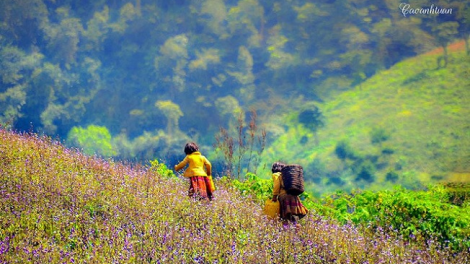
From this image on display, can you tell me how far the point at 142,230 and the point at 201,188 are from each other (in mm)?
1708

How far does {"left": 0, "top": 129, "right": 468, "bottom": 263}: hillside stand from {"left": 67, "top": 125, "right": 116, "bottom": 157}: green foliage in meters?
27.6

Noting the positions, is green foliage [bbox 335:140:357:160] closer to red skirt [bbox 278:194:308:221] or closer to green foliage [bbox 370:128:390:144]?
green foliage [bbox 370:128:390:144]

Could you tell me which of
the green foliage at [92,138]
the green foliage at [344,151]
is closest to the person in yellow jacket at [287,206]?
the green foliage at [344,151]

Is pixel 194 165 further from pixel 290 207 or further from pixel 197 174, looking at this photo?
pixel 290 207

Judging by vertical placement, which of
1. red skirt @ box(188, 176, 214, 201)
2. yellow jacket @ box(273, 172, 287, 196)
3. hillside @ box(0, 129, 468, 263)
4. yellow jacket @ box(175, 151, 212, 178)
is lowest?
hillside @ box(0, 129, 468, 263)

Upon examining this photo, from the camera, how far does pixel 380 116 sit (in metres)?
31.6

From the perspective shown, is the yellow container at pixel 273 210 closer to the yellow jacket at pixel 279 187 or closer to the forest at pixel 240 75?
the yellow jacket at pixel 279 187

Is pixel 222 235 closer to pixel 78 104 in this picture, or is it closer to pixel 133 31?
pixel 78 104

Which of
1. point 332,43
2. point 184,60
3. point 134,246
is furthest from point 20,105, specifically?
point 134,246

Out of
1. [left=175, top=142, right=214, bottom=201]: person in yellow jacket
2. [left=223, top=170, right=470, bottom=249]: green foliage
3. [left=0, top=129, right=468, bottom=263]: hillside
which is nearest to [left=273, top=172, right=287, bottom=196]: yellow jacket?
[left=0, top=129, right=468, bottom=263]: hillside

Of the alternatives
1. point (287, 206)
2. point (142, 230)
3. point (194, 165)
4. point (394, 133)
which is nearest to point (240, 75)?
point (394, 133)

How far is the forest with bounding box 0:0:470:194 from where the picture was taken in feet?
102

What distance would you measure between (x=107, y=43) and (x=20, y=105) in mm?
8493

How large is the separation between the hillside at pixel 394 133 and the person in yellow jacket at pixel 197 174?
72.6ft
